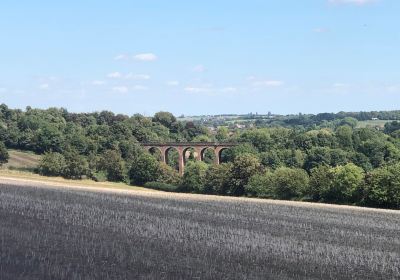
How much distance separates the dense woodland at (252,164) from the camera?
9200cm

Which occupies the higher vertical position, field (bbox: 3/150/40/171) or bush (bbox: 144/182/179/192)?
field (bbox: 3/150/40/171)

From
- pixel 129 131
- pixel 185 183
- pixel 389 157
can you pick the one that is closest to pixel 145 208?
pixel 185 183

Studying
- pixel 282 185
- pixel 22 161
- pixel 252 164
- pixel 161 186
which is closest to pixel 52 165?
pixel 161 186

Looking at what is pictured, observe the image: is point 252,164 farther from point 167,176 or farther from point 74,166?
point 74,166

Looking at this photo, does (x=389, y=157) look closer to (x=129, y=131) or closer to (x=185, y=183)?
(x=185, y=183)

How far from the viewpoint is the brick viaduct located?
173 metres

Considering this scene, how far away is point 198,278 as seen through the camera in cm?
2583

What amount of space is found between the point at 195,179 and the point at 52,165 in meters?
31.6

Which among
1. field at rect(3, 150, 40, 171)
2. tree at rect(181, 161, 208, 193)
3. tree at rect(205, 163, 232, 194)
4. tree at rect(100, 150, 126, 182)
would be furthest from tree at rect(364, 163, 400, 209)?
field at rect(3, 150, 40, 171)

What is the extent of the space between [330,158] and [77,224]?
11130 centimetres

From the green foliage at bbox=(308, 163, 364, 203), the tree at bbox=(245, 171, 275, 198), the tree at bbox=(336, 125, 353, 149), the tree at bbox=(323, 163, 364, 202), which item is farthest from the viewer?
the tree at bbox=(336, 125, 353, 149)

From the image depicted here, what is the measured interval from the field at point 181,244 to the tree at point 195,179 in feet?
190

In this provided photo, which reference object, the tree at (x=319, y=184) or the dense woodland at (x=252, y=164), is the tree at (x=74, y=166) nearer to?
the dense woodland at (x=252, y=164)

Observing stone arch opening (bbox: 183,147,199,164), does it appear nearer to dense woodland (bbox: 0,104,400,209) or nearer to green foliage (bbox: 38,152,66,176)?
dense woodland (bbox: 0,104,400,209)
